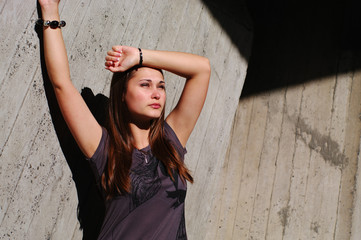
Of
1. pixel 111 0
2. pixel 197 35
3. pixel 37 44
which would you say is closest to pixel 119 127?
pixel 37 44

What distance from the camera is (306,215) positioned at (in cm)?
311

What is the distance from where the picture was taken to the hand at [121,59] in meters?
1.79

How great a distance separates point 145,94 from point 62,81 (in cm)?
36

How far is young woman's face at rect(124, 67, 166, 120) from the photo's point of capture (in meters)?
1.77

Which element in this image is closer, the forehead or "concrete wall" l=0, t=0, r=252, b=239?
"concrete wall" l=0, t=0, r=252, b=239

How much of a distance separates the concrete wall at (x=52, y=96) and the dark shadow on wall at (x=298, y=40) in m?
1.05

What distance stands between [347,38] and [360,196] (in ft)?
4.14

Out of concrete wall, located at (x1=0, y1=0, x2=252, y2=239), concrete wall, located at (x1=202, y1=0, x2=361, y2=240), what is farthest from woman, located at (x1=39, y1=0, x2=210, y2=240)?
concrete wall, located at (x1=202, y1=0, x2=361, y2=240)

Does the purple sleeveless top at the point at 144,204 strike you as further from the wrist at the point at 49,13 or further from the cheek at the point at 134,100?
the wrist at the point at 49,13

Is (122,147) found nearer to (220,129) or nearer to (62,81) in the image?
(62,81)

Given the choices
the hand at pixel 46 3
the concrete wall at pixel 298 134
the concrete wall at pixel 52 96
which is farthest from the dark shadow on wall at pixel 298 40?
the hand at pixel 46 3

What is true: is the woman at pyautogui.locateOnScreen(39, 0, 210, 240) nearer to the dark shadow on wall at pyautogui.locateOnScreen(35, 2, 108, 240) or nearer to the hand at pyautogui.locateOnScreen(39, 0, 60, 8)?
the hand at pyautogui.locateOnScreen(39, 0, 60, 8)

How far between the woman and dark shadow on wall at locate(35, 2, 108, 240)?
0.12 meters

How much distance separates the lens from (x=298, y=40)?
3443 mm
